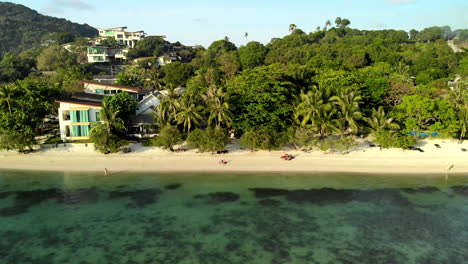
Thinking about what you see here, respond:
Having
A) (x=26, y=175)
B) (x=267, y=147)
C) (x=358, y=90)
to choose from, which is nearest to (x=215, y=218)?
(x=267, y=147)

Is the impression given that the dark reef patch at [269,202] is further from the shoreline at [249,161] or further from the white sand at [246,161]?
the white sand at [246,161]

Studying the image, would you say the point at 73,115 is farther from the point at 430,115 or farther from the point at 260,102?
the point at 430,115

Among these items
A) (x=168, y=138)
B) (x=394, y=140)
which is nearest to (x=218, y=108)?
(x=168, y=138)

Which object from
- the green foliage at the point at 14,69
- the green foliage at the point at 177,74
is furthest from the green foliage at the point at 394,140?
the green foliage at the point at 14,69

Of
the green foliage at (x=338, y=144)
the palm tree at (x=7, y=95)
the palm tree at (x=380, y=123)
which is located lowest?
the green foliage at (x=338, y=144)

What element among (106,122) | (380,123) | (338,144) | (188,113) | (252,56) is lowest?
(338,144)
